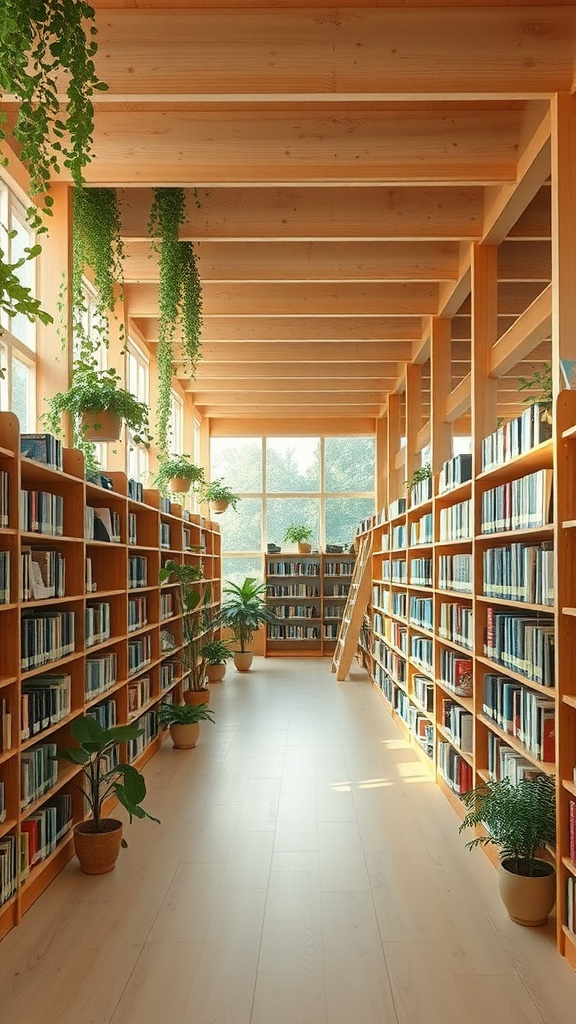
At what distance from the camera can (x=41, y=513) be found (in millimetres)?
4074

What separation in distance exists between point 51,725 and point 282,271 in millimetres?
3776

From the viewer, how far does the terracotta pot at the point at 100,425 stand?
194 inches

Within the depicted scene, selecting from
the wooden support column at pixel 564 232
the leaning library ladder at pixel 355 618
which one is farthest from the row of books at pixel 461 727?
the leaning library ladder at pixel 355 618

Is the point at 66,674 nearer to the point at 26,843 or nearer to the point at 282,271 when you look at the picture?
the point at 26,843

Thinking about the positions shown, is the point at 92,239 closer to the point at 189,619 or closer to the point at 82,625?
the point at 82,625

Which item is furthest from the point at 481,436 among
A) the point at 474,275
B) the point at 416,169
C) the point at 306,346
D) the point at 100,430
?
the point at 306,346

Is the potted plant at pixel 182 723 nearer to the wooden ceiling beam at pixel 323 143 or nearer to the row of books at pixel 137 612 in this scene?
the row of books at pixel 137 612

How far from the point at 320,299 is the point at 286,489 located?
683cm

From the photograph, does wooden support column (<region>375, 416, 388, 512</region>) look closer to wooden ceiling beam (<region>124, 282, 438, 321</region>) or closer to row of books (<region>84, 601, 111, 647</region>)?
wooden ceiling beam (<region>124, 282, 438, 321</region>)

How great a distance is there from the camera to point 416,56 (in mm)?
3734

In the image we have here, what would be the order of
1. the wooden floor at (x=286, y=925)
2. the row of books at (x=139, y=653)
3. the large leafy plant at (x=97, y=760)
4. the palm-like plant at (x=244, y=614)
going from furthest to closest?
the palm-like plant at (x=244, y=614)
the row of books at (x=139, y=653)
the large leafy plant at (x=97, y=760)
the wooden floor at (x=286, y=925)

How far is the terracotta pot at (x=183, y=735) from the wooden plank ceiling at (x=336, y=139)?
11.5 ft

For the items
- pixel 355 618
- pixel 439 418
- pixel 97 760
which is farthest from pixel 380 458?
pixel 97 760

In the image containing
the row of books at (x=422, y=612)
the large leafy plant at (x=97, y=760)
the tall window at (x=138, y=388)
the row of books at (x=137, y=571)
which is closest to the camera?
the large leafy plant at (x=97, y=760)
